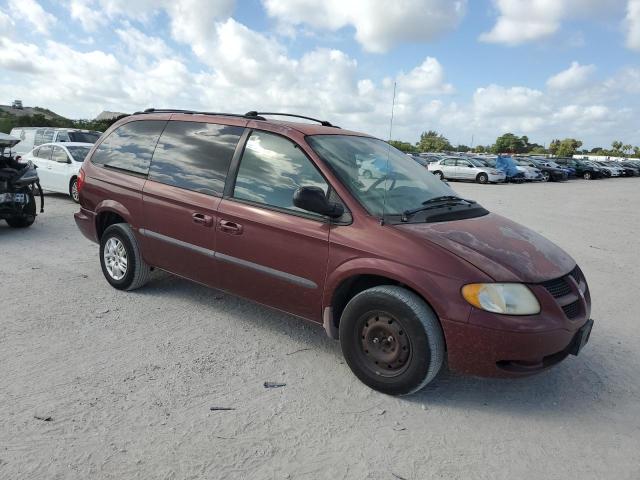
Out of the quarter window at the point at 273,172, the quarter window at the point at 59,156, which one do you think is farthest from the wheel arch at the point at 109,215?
the quarter window at the point at 59,156

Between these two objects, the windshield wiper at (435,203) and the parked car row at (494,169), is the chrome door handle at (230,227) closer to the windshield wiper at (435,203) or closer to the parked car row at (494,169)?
the windshield wiper at (435,203)

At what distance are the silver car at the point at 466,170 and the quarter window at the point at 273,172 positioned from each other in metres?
24.4

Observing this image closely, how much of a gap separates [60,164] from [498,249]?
11274mm

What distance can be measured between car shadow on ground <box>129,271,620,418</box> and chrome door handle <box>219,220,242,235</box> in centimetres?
92

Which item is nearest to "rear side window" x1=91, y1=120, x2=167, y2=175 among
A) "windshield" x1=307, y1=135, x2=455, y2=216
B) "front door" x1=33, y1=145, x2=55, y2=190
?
"windshield" x1=307, y1=135, x2=455, y2=216

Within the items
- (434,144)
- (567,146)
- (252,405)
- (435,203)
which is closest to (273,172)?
(435,203)

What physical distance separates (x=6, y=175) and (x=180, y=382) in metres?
6.43

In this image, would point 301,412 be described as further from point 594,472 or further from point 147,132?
point 147,132

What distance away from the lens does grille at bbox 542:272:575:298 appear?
10.5 feet

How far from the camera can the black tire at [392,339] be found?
10.3 feet

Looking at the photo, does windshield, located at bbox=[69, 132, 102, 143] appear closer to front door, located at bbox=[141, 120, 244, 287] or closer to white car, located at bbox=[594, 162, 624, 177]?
front door, located at bbox=[141, 120, 244, 287]

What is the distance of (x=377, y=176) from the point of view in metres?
3.94

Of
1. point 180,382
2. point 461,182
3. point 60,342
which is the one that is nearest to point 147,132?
point 60,342

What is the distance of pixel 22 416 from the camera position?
290 cm
